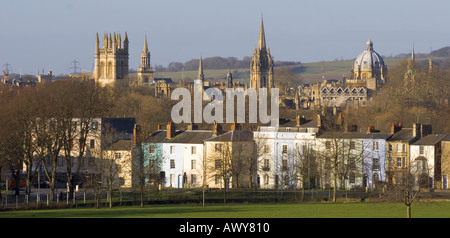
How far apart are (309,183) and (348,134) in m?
6.84

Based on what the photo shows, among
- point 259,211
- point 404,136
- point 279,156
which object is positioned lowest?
point 259,211

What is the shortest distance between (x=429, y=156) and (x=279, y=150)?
1081 cm

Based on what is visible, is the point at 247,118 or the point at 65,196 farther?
the point at 247,118

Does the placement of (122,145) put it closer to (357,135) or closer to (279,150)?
(279,150)

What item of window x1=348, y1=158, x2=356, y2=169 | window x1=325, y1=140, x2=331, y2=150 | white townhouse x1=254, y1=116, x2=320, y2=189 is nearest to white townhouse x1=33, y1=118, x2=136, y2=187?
white townhouse x1=254, y1=116, x2=320, y2=189

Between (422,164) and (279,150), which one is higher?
(279,150)

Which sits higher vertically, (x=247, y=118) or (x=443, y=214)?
(x=247, y=118)

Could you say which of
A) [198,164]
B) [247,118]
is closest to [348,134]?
[198,164]

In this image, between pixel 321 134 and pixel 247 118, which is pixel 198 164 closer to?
pixel 321 134

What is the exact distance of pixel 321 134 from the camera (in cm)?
7662

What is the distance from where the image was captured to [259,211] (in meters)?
50.7

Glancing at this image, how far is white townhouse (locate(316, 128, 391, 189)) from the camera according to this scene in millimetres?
67875

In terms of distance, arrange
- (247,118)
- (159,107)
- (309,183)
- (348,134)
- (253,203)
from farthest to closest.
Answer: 1. (159,107)
2. (247,118)
3. (348,134)
4. (309,183)
5. (253,203)

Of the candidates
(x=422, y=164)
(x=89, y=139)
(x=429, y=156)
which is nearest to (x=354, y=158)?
(x=422, y=164)
